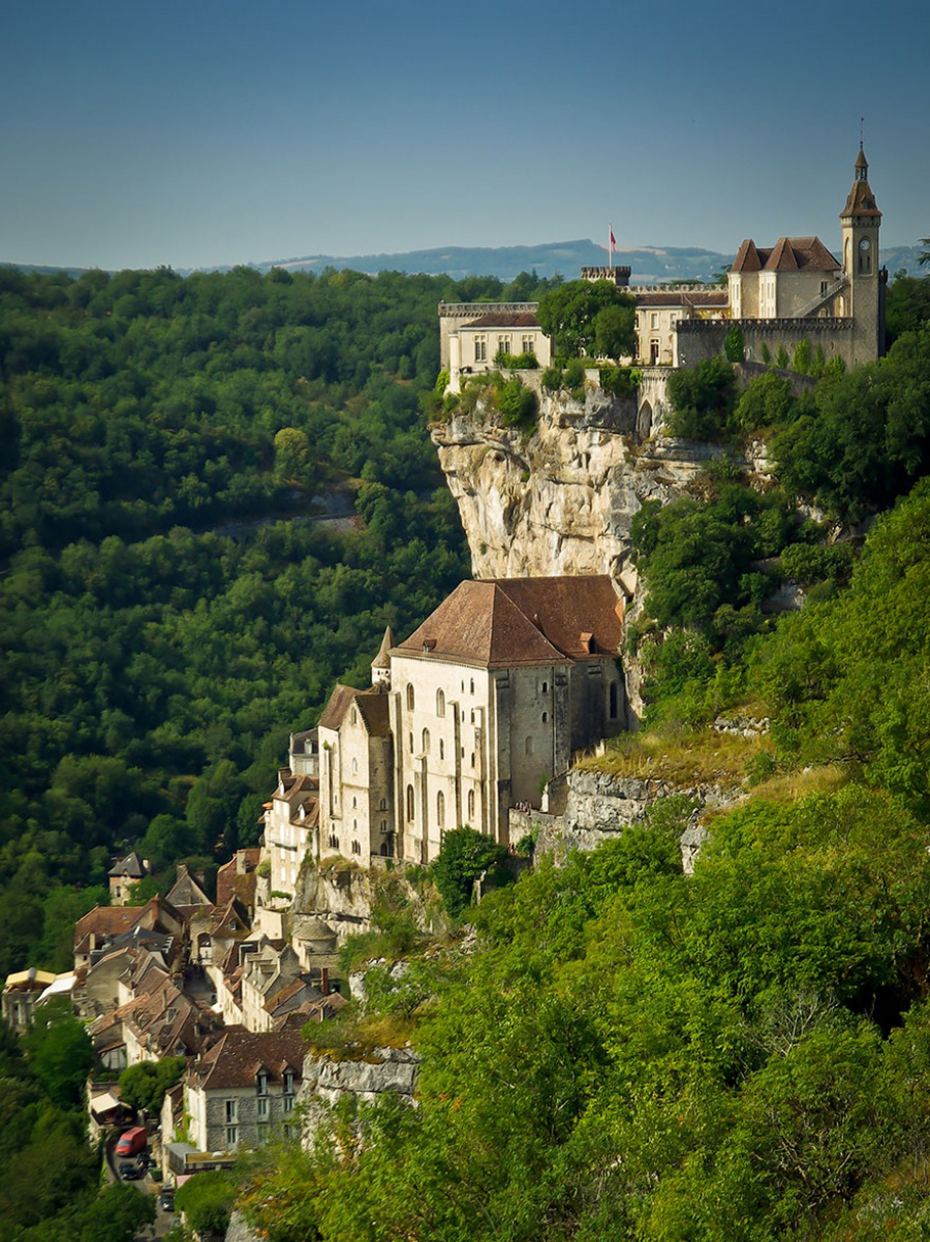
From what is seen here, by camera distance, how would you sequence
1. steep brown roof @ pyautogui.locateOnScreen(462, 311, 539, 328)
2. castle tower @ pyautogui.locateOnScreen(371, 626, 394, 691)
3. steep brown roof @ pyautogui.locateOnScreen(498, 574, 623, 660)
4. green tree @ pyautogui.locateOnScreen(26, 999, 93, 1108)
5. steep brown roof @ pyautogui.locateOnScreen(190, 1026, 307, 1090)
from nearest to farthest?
steep brown roof @ pyautogui.locateOnScreen(190, 1026, 307, 1090) < steep brown roof @ pyautogui.locateOnScreen(498, 574, 623, 660) < green tree @ pyautogui.locateOnScreen(26, 999, 93, 1108) < castle tower @ pyautogui.locateOnScreen(371, 626, 394, 691) < steep brown roof @ pyautogui.locateOnScreen(462, 311, 539, 328)

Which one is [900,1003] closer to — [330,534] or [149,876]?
[149,876]

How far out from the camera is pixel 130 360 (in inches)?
6570

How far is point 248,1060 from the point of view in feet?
217

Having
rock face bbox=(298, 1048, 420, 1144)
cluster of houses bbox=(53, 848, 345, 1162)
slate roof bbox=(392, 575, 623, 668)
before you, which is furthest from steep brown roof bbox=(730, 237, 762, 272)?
rock face bbox=(298, 1048, 420, 1144)

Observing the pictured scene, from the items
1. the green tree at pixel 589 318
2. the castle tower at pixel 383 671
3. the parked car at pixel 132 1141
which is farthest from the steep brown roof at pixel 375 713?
the parked car at pixel 132 1141

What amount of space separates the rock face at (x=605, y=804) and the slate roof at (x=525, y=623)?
5303 millimetres

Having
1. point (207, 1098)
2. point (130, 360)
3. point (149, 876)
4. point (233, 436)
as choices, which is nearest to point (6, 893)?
point (149, 876)

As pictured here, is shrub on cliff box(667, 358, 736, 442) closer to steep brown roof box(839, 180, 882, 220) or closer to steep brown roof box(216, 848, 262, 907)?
steep brown roof box(839, 180, 882, 220)

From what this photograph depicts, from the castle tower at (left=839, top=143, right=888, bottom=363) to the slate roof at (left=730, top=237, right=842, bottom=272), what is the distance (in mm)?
1632

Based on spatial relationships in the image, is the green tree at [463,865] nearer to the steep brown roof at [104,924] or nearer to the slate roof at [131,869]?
the steep brown roof at [104,924]

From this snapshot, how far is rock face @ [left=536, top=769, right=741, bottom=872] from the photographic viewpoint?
192 feet

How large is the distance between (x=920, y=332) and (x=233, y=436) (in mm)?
87411

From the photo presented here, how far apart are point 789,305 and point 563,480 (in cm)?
954

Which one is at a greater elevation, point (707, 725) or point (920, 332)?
point (920, 332)
